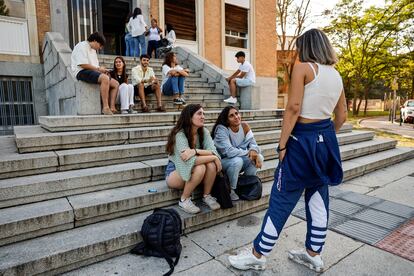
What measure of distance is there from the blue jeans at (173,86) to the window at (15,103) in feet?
16.6

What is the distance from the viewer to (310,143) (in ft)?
7.56

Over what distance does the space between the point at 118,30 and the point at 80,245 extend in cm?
1513

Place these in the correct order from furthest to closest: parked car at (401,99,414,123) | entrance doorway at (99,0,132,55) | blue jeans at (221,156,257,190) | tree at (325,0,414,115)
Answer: tree at (325,0,414,115), parked car at (401,99,414,123), entrance doorway at (99,0,132,55), blue jeans at (221,156,257,190)

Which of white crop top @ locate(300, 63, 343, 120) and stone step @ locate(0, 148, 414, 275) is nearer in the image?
white crop top @ locate(300, 63, 343, 120)

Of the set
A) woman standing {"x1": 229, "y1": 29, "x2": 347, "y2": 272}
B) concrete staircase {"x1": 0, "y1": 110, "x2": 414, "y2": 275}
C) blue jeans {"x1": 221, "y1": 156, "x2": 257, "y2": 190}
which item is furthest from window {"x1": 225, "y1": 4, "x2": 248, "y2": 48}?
woman standing {"x1": 229, "y1": 29, "x2": 347, "y2": 272}

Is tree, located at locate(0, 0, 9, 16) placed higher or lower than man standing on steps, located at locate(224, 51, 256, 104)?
higher

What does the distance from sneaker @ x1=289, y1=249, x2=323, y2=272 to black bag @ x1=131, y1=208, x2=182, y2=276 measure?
111cm

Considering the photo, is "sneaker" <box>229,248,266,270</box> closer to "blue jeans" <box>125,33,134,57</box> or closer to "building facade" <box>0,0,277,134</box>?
"building facade" <box>0,0,277,134</box>

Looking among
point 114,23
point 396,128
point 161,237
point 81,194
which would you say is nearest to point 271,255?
point 161,237

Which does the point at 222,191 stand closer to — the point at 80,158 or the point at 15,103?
the point at 80,158

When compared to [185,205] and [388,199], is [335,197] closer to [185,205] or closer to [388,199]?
[388,199]

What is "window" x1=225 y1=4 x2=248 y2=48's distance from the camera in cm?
1475

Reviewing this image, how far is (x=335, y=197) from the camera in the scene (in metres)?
4.45

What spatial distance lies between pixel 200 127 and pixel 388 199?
126 inches
